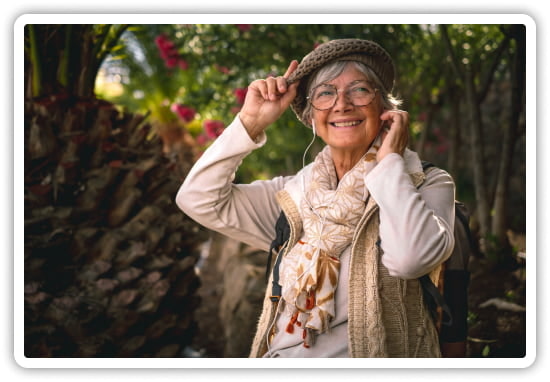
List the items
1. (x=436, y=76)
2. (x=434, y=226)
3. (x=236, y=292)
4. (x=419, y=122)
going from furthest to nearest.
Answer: (x=419, y=122) < (x=436, y=76) < (x=236, y=292) < (x=434, y=226)

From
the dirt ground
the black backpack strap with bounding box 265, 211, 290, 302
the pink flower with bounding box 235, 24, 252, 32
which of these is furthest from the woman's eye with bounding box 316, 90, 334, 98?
the pink flower with bounding box 235, 24, 252, 32

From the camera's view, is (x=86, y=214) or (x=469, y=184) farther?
(x=469, y=184)

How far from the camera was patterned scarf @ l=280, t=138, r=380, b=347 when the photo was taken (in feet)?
5.58

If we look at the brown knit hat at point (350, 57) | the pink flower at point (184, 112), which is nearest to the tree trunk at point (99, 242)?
the brown knit hat at point (350, 57)

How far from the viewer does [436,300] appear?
1633mm

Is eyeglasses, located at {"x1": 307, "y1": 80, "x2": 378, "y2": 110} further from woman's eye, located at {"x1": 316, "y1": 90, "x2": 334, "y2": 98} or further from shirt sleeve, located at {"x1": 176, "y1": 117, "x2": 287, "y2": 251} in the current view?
shirt sleeve, located at {"x1": 176, "y1": 117, "x2": 287, "y2": 251}

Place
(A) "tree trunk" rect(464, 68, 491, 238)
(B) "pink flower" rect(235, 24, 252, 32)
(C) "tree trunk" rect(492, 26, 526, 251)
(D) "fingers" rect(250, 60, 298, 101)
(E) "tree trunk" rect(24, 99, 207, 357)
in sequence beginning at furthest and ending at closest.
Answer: (A) "tree trunk" rect(464, 68, 491, 238)
(B) "pink flower" rect(235, 24, 252, 32)
(C) "tree trunk" rect(492, 26, 526, 251)
(E) "tree trunk" rect(24, 99, 207, 357)
(D) "fingers" rect(250, 60, 298, 101)

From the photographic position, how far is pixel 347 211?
1713mm

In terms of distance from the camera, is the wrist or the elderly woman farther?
the wrist

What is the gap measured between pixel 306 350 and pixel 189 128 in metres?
8.53

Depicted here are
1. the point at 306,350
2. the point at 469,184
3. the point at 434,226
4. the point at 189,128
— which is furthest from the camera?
the point at 189,128

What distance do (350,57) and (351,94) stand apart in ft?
0.45
